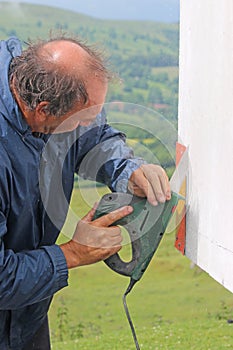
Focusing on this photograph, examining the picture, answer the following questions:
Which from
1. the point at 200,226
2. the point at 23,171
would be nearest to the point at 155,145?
the point at 200,226

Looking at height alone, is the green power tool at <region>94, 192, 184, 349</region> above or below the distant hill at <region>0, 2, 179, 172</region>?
below

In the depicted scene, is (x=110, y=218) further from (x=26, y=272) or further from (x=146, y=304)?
(x=146, y=304)

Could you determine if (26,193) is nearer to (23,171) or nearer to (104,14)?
(23,171)

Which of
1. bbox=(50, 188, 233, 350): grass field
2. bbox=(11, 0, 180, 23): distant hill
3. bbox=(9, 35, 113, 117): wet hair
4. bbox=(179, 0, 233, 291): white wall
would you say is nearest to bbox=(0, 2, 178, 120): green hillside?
bbox=(11, 0, 180, 23): distant hill

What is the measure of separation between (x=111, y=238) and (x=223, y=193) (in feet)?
0.97

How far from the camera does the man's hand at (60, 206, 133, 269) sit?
1573 millimetres

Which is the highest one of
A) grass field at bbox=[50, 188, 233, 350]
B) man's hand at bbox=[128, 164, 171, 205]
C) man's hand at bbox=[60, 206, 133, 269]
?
man's hand at bbox=[128, 164, 171, 205]

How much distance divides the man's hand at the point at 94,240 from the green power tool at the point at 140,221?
3 centimetres

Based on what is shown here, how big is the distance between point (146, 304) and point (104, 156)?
3.18m

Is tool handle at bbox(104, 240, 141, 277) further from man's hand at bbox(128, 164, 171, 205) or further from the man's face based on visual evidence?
the man's face

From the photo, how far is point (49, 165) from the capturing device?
1.71m

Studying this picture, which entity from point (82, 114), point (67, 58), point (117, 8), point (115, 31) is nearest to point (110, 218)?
point (82, 114)

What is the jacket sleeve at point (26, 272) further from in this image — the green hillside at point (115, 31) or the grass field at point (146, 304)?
the green hillside at point (115, 31)

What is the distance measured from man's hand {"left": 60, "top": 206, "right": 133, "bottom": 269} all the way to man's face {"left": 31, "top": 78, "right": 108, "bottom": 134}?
24cm
